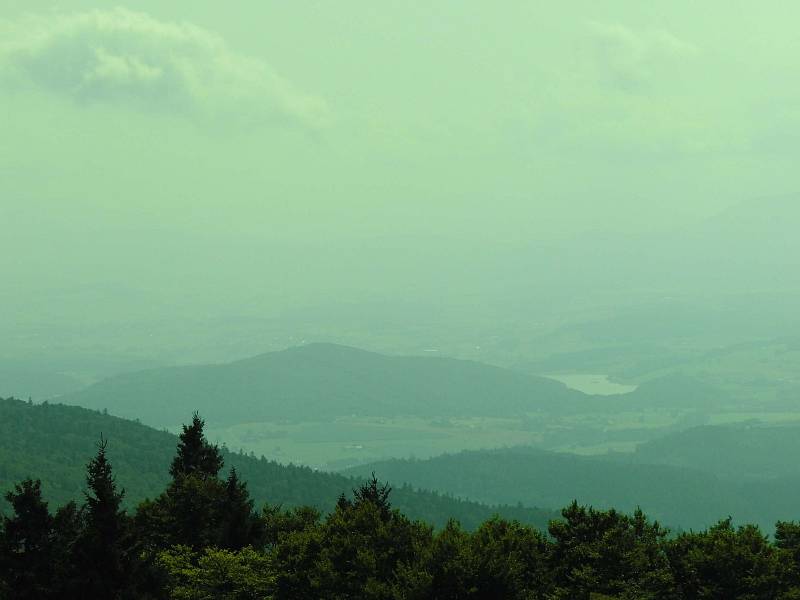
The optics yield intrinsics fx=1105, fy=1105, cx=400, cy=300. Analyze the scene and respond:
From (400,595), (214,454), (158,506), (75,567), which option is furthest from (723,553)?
(214,454)

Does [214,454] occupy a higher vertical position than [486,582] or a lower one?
higher

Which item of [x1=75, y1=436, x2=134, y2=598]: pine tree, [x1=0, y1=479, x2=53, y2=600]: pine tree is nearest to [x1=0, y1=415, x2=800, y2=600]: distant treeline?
[x1=0, y1=479, x2=53, y2=600]: pine tree

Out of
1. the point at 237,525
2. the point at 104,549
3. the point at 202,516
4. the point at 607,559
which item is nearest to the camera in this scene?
the point at 104,549

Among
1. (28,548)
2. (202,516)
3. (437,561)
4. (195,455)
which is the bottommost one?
(437,561)

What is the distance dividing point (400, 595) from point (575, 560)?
11450 millimetres

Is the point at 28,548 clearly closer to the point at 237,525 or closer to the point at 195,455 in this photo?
the point at 237,525

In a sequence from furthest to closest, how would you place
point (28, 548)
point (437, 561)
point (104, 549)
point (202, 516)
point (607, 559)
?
point (202, 516)
point (607, 559)
point (437, 561)
point (28, 548)
point (104, 549)

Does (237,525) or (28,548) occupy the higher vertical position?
(237,525)

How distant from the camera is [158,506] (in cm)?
8600

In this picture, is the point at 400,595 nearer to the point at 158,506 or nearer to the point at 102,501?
the point at 102,501

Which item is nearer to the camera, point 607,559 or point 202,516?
point 607,559

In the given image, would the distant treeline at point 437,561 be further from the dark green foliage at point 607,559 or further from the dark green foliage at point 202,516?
the dark green foliage at point 202,516

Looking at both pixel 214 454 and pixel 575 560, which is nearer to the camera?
pixel 575 560

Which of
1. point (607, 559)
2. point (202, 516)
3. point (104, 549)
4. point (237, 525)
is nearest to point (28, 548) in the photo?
point (104, 549)
